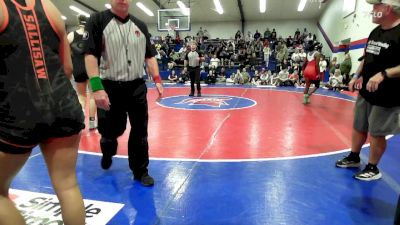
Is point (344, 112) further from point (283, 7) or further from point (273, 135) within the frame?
point (283, 7)

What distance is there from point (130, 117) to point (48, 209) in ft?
3.66

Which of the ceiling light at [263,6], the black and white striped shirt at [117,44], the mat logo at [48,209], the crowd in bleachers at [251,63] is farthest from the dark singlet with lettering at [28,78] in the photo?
the ceiling light at [263,6]

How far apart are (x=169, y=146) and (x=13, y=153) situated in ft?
10.4


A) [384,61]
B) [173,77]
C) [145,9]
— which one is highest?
[145,9]

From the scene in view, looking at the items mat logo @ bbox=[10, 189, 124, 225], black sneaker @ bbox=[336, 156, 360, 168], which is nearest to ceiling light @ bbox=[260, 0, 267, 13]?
black sneaker @ bbox=[336, 156, 360, 168]

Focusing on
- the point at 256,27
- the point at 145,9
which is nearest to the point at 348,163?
the point at 145,9

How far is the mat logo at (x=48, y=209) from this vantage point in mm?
2477

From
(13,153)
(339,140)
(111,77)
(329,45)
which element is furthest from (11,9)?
(329,45)

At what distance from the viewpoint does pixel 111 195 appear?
296cm

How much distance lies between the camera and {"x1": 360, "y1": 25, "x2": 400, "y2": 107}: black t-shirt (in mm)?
2980

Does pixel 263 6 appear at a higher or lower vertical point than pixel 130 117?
higher

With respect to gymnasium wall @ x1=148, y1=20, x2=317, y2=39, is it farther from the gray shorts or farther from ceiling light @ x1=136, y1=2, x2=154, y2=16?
the gray shorts

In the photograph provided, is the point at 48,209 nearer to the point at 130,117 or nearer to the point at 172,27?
the point at 130,117

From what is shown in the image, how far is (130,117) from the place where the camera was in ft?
10.6
